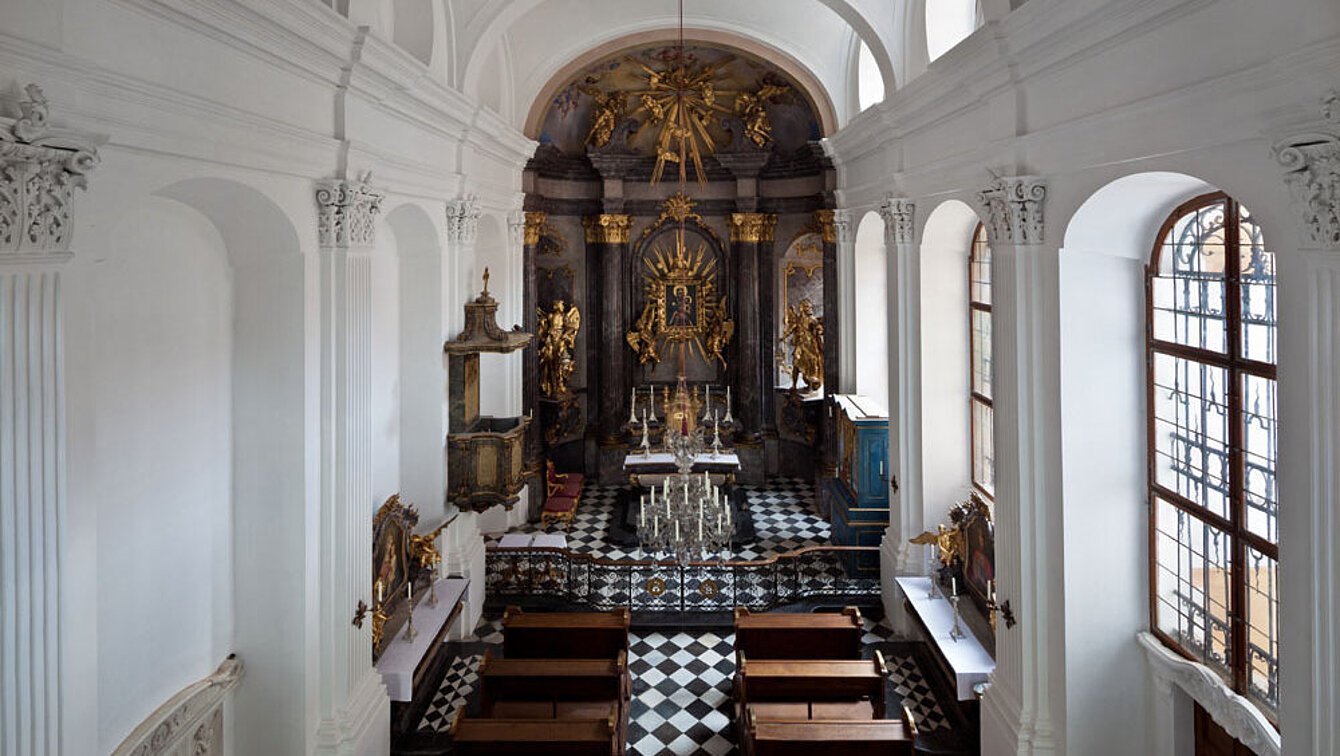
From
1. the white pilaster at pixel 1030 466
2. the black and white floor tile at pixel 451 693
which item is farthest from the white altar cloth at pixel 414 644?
the white pilaster at pixel 1030 466

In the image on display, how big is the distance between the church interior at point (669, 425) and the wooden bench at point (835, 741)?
42mm

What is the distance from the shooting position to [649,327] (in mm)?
16641

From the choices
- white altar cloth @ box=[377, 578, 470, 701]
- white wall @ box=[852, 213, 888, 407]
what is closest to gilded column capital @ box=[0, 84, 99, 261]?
white altar cloth @ box=[377, 578, 470, 701]

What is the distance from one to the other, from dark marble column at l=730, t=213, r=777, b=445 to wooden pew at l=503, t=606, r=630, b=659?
837 centimetres

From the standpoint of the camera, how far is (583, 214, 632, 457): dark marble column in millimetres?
16281

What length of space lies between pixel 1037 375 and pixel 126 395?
629cm

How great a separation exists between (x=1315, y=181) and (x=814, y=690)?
5.58 meters

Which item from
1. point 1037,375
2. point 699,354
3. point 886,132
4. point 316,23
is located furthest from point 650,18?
point 1037,375

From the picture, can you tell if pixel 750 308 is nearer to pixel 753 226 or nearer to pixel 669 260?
pixel 753 226

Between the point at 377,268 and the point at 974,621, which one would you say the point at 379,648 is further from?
the point at 974,621

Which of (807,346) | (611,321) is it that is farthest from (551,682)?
(611,321)

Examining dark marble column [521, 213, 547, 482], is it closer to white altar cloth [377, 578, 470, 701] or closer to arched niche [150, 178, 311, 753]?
white altar cloth [377, 578, 470, 701]

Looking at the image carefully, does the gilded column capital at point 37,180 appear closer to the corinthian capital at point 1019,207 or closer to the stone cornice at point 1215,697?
the corinthian capital at point 1019,207

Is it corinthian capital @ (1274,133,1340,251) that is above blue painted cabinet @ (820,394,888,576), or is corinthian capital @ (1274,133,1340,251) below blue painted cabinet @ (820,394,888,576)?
above
